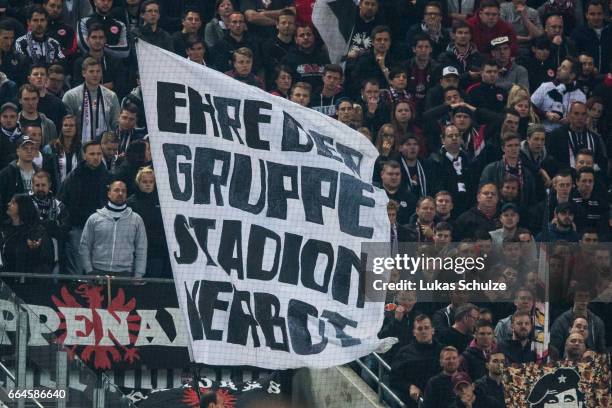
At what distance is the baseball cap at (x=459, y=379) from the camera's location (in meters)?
13.9

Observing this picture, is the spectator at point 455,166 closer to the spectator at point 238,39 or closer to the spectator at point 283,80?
the spectator at point 283,80

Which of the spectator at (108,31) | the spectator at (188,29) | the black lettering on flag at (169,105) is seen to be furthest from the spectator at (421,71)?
the black lettering on flag at (169,105)

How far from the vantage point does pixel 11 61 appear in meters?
16.5

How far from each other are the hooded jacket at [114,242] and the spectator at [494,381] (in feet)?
9.92

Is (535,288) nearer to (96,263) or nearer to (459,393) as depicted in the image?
(459,393)

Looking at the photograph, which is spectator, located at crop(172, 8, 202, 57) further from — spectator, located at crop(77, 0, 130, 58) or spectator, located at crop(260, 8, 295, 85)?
spectator, located at crop(77, 0, 130, 58)

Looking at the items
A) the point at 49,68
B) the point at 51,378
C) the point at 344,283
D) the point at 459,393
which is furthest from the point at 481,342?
the point at 49,68

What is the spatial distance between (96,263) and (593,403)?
4291mm

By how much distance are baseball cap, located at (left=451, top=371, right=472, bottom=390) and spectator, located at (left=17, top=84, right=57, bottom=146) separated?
14.4ft

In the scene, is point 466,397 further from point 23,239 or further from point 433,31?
point 433,31

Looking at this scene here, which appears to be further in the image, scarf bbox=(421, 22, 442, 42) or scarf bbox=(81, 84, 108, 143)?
scarf bbox=(421, 22, 442, 42)

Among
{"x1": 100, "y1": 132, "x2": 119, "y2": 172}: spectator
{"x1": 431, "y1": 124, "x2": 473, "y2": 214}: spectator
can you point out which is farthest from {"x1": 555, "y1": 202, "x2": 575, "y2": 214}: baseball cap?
{"x1": 100, "y1": 132, "x2": 119, "y2": 172}: spectator

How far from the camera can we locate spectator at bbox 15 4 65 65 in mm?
16844

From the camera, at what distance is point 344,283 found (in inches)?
478
